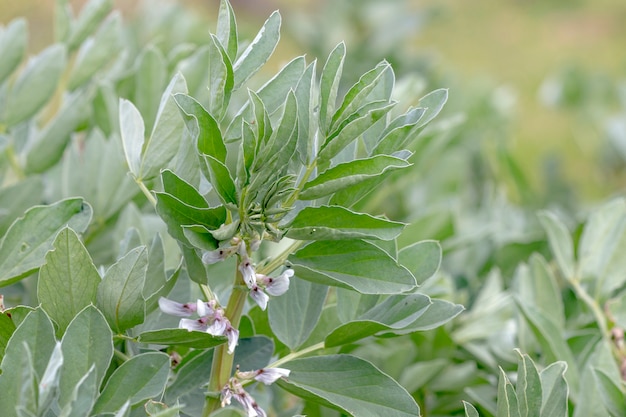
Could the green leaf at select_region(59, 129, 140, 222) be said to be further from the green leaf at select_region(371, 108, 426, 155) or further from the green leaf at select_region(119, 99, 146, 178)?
the green leaf at select_region(371, 108, 426, 155)

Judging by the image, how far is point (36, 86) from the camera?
0.92 meters

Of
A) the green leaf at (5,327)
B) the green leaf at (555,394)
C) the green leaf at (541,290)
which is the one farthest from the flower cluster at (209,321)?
the green leaf at (541,290)

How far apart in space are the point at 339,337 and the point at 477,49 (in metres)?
5.93

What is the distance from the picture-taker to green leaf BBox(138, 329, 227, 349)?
0.54m

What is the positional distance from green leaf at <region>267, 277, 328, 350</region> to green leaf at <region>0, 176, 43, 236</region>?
32 cm

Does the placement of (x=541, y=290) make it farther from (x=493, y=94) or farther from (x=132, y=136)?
(x=493, y=94)

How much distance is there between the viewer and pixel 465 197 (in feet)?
5.56

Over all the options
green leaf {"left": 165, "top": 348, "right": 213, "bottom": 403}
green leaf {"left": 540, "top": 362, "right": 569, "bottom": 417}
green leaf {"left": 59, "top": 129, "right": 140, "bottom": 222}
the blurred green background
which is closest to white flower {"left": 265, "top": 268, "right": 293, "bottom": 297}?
green leaf {"left": 165, "top": 348, "right": 213, "bottom": 403}

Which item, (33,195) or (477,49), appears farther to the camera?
(477,49)

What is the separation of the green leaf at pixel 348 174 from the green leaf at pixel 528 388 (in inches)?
6.2

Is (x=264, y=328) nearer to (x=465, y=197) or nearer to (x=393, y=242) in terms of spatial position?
(x=393, y=242)

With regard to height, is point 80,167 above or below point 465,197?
above

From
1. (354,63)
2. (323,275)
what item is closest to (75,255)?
(323,275)

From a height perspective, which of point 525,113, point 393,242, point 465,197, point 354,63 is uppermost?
point 393,242
